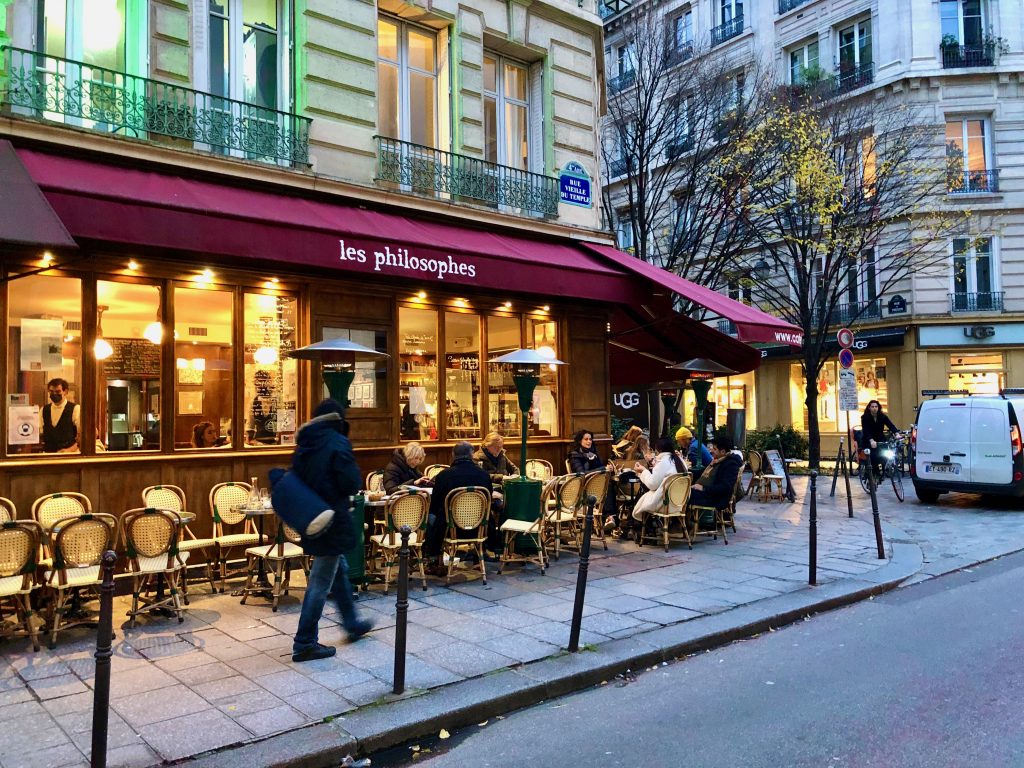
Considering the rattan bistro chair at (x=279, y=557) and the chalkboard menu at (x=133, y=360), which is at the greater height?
the chalkboard menu at (x=133, y=360)

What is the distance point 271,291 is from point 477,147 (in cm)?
415

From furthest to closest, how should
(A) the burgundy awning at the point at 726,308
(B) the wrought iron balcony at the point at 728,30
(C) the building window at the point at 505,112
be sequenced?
1. (B) the wrought iron balcony at the point at 728,30
2. (C) the building window at the point at 505,112
3. (A) the burgundy awning at the point at 726,308

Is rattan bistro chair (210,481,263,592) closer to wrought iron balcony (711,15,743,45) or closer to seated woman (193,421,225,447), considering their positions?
seated woman (193,421,225,447)

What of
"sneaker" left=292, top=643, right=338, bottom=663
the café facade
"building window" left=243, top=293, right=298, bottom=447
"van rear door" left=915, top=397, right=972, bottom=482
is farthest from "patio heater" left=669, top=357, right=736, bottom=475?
"sneaker" left=292, top=643, right=338, bottom=663

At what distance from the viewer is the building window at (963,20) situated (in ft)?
84.1

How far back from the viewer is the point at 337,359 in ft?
26.6

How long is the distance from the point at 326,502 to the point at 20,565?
2.39 m

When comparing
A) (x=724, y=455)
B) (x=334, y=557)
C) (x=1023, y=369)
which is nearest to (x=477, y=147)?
(x=724, y=455)

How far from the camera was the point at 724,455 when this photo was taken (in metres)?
10.3

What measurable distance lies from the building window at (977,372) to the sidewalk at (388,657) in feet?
62.4

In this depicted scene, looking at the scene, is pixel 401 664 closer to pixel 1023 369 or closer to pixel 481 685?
pixel 481 685

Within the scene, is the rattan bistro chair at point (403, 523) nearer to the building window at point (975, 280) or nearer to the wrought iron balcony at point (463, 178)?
the wrought iron balcony at point (463, 178)

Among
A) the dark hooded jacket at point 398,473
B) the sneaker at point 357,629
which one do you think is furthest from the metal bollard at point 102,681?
the dark hooded jacket at point 398,473

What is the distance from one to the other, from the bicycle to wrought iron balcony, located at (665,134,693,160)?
7770 mm
